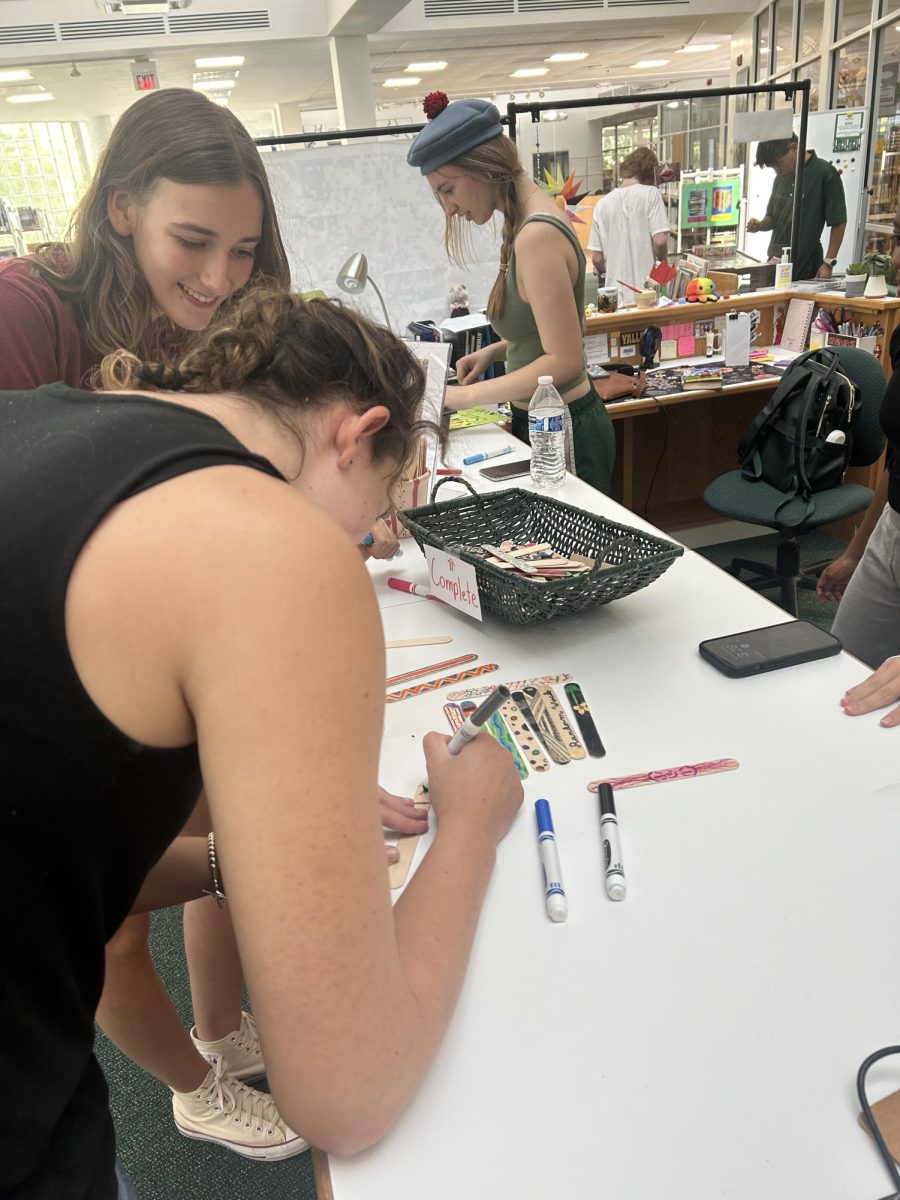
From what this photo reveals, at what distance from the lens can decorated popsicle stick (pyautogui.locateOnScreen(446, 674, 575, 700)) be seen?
3.70 ft

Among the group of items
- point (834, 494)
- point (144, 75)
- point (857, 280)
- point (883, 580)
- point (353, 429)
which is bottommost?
point (834, 494)

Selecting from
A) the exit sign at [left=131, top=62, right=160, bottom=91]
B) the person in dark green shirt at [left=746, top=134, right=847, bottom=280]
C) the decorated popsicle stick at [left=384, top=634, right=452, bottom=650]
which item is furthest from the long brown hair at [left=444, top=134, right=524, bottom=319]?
the exit sign at [left=131, top=62, right=160, bottom=91]

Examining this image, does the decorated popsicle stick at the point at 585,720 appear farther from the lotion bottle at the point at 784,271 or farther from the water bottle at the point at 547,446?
the lotion bottle at the point at 784,271

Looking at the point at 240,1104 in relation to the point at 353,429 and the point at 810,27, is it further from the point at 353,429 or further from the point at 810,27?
the point at 810,27

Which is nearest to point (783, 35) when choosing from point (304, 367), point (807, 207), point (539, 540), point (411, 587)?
point (807, 207)

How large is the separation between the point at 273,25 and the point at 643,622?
311 inches

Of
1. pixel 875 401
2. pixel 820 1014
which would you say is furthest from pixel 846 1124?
pixel 875 401

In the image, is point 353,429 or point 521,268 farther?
point 521,268

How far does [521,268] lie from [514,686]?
4.26ft

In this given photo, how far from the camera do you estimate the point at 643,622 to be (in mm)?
1274

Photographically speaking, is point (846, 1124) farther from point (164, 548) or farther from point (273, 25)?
point (273, 25)

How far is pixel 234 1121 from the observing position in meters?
1.29

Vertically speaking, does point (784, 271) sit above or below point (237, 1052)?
above

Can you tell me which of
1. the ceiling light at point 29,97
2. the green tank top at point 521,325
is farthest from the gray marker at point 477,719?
the ceiling light at point 29,97
